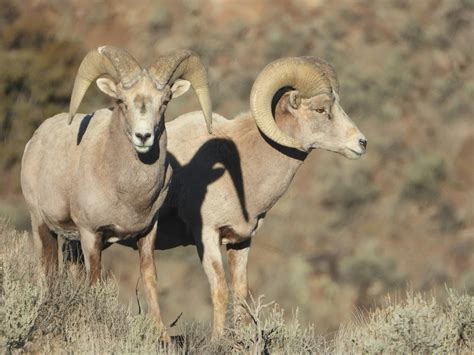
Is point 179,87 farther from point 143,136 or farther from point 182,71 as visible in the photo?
point 143,136

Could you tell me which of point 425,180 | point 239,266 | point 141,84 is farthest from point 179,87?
point 425,180

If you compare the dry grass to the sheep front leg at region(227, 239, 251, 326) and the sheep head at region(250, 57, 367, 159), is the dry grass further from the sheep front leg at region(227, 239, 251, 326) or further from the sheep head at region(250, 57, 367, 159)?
the sheep head at region(250, 57, 367, 159)

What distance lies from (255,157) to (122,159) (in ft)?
6.08

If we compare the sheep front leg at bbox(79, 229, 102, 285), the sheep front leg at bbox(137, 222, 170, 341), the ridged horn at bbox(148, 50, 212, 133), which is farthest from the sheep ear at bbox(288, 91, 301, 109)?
the sheep front leg at bbox(79, 229, 102, 285)

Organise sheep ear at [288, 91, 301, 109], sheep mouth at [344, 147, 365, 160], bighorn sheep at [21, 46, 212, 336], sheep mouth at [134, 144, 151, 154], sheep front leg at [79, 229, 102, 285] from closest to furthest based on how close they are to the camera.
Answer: sheep mouth at [134, 144, 151, 154] < bighorn sheep at [21, 46, 212, 336] < sheep front leg at [79, 229, 102, 285] < sheep mouth at [344, 147, 365, 160] < sheep ear at [288, 91, 301, 109]

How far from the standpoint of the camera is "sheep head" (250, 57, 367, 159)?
10.8m

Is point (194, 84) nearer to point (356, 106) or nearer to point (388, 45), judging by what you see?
point (356, 106)

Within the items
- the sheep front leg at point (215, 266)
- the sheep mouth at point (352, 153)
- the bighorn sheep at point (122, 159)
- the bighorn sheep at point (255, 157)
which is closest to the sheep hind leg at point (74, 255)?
the bighorn sheep at point (122, 159)

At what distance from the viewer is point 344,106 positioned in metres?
30.5

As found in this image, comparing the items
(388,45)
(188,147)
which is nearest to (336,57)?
(388,45)

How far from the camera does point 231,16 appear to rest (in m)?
35.0

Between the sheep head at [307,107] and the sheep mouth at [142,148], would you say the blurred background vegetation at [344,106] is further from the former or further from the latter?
the sheep mouth at [142,148]

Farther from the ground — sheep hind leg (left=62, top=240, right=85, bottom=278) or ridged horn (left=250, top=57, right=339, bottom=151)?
ridged horn (left=250, top=57, right=339, bottom=151)

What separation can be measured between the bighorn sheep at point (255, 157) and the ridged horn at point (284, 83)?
0.01 m
